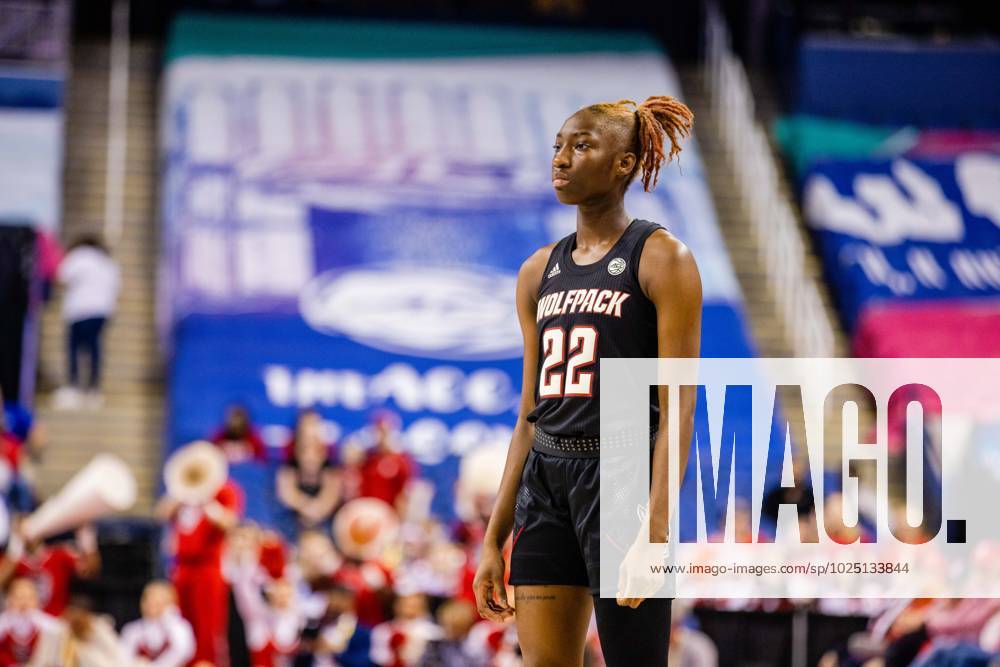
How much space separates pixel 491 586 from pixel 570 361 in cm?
68

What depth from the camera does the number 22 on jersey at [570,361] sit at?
161 inches

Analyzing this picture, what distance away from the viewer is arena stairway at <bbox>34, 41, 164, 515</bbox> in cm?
1362

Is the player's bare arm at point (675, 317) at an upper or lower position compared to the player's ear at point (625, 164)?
lower

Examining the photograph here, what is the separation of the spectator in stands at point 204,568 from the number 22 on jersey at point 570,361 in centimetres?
620

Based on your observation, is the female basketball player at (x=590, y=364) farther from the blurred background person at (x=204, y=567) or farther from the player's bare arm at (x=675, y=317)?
the blurred background person at (x=204, y=567)

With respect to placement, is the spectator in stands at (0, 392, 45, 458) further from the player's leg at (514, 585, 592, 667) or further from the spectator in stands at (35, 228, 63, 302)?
the player's leg at (514, 585, 592, 667)

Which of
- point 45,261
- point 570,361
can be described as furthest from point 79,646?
point 570,361

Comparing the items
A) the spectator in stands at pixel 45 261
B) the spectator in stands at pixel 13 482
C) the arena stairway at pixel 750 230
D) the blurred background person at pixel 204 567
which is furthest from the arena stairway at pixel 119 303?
the arena stairway at pixel 750 230

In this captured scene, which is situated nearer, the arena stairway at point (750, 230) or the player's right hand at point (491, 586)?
the player's right hand at point (491, 586)

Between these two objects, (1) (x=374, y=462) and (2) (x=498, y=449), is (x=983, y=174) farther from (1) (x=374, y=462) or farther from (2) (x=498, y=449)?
(1) (x=374, y=462)

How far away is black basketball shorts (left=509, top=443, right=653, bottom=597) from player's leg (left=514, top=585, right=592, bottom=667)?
1.1 inches

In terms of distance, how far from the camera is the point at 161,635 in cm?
952

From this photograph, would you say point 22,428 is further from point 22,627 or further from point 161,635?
point 161,635

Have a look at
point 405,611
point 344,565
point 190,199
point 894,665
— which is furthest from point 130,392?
point 894,665
